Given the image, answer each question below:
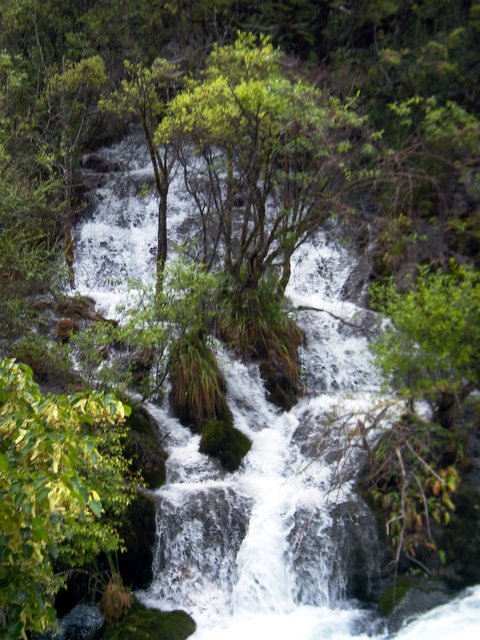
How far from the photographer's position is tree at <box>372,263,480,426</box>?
8.93 meters

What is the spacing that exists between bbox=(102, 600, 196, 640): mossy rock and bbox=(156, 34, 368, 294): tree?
715 cm

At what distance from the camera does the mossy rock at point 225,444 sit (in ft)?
35.5

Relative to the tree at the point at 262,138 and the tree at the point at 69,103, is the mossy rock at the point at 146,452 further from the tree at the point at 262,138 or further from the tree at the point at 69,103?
the tree at the point at 69,103

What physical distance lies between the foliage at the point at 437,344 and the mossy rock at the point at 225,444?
2.94 meters

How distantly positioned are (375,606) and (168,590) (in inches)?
105

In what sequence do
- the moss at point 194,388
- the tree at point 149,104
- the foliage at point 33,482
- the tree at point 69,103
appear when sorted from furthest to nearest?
the tree at point 69,103
the tree at point 149,104
the moss at point 194,388
the foliage at point 33,482

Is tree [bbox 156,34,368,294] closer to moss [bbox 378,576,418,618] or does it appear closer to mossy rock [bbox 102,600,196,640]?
moss [bbox 378,576,418,618]

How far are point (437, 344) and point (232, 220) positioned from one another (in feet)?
26.0

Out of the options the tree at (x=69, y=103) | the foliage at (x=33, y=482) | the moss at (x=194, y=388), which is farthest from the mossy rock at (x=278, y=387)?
the foliage at (x=33, y=482)

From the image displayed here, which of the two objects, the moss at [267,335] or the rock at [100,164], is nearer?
the moss at [267,335]

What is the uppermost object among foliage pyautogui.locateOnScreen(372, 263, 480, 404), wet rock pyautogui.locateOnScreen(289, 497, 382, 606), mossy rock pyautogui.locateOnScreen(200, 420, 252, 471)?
foliage pyautogui.locateOnScreen(372, 263, 480, 404)

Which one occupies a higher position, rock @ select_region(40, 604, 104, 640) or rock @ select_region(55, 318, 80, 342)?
rock @ select_region(55, 318, 80, 342)

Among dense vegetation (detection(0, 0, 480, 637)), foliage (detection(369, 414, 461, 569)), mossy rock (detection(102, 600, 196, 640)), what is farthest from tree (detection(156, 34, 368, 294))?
mossy rock (detection(102, 600, 196, 640))

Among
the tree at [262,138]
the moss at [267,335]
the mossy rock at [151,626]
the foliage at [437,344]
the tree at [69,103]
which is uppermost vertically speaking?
the tree at [69,103]
